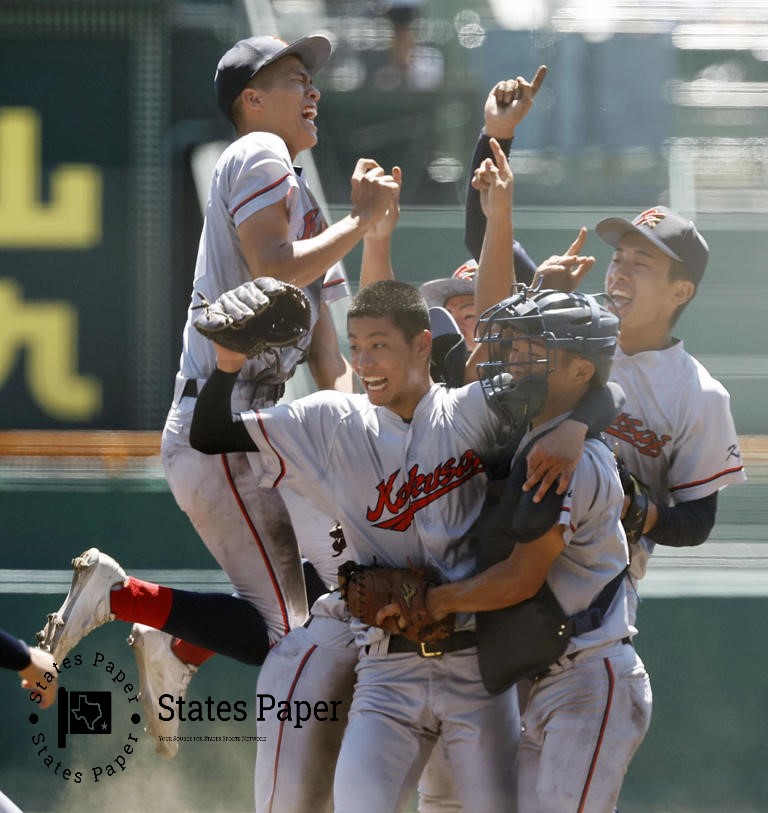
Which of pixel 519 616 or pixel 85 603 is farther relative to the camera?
pixel 85 603

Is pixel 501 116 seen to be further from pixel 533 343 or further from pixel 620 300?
pixel 533 343

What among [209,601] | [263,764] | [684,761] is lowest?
[684,761]

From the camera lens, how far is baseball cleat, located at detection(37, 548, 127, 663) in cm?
389

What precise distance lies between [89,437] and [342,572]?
2.47 metres

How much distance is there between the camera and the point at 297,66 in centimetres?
378

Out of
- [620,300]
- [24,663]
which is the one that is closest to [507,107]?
[620,300]

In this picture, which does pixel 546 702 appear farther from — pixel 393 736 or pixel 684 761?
pixel 684 761

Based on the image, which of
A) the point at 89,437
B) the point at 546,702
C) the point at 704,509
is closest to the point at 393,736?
the point at 546,702

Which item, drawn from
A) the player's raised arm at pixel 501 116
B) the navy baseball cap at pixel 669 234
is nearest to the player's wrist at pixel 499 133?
the player's raised arm at pixel 501 116

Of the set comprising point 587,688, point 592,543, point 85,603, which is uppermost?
point 592,543

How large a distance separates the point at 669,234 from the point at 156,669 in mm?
1722

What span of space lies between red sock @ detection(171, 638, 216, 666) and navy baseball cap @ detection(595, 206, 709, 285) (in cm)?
150

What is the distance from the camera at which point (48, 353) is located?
5949 mm

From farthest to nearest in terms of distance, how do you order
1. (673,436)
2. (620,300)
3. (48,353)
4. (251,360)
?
(48,353)
(620,300)
(673,436)
(251,360)
